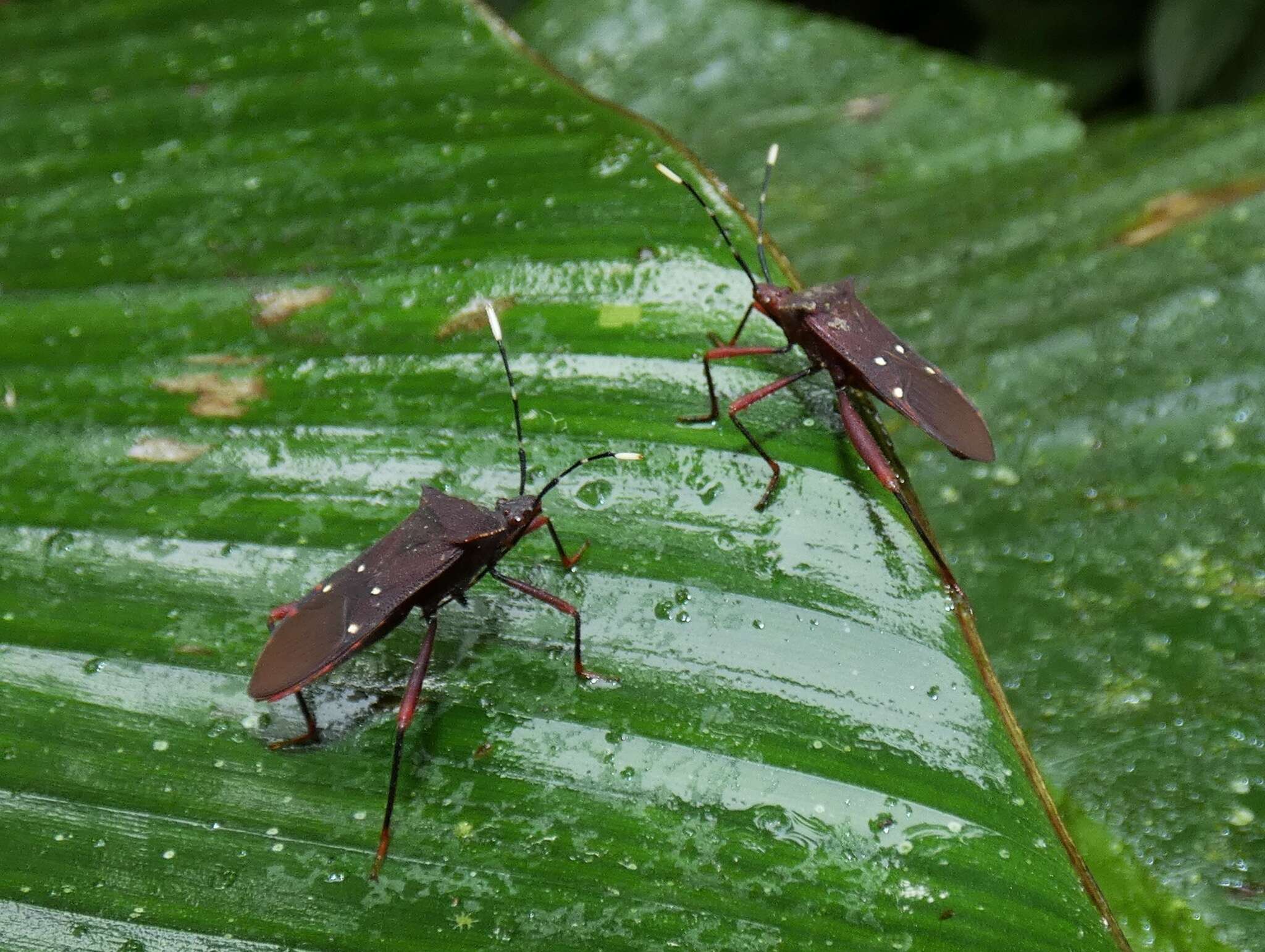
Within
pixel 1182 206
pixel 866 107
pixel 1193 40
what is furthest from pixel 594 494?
pixel 1193 40

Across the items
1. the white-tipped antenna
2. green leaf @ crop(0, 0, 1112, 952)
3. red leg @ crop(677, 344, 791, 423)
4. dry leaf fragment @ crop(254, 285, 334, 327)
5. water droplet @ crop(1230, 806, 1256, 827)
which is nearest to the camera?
green leaf @ crop(0, 0, 1112, 952)

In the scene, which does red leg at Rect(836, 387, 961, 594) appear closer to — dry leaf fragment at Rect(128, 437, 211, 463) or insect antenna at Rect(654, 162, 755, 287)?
insect antenna at Rect(654, 162, 755, 287)

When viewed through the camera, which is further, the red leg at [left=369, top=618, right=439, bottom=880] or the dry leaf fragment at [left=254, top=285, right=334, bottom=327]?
the dry leaf fragment at [left=254, top=285, right=334, bottom=327]

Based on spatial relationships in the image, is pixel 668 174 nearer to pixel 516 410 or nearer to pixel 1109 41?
pixel 516 410

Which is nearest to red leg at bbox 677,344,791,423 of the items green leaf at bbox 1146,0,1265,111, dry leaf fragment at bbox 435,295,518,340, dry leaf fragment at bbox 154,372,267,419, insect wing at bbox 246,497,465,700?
dry leaf fragment at bbox 435,295,518,340

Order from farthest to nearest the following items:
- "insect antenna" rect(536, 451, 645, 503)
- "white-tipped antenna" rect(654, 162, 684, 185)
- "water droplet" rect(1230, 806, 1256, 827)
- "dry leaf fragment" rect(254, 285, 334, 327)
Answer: "dry leaf fragment" rect(254, 285, 334, 327) → "white-tipped antenna" rect(654, 162, 684, 185) → "insect antenna" rect(536, 451, 645, 503) → "water droplet" rect(1230, 806, 1256, 827)

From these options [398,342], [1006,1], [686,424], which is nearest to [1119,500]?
[686,424]

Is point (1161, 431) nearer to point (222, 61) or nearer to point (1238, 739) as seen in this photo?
point (1238, 739)

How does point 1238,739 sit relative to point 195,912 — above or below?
above
